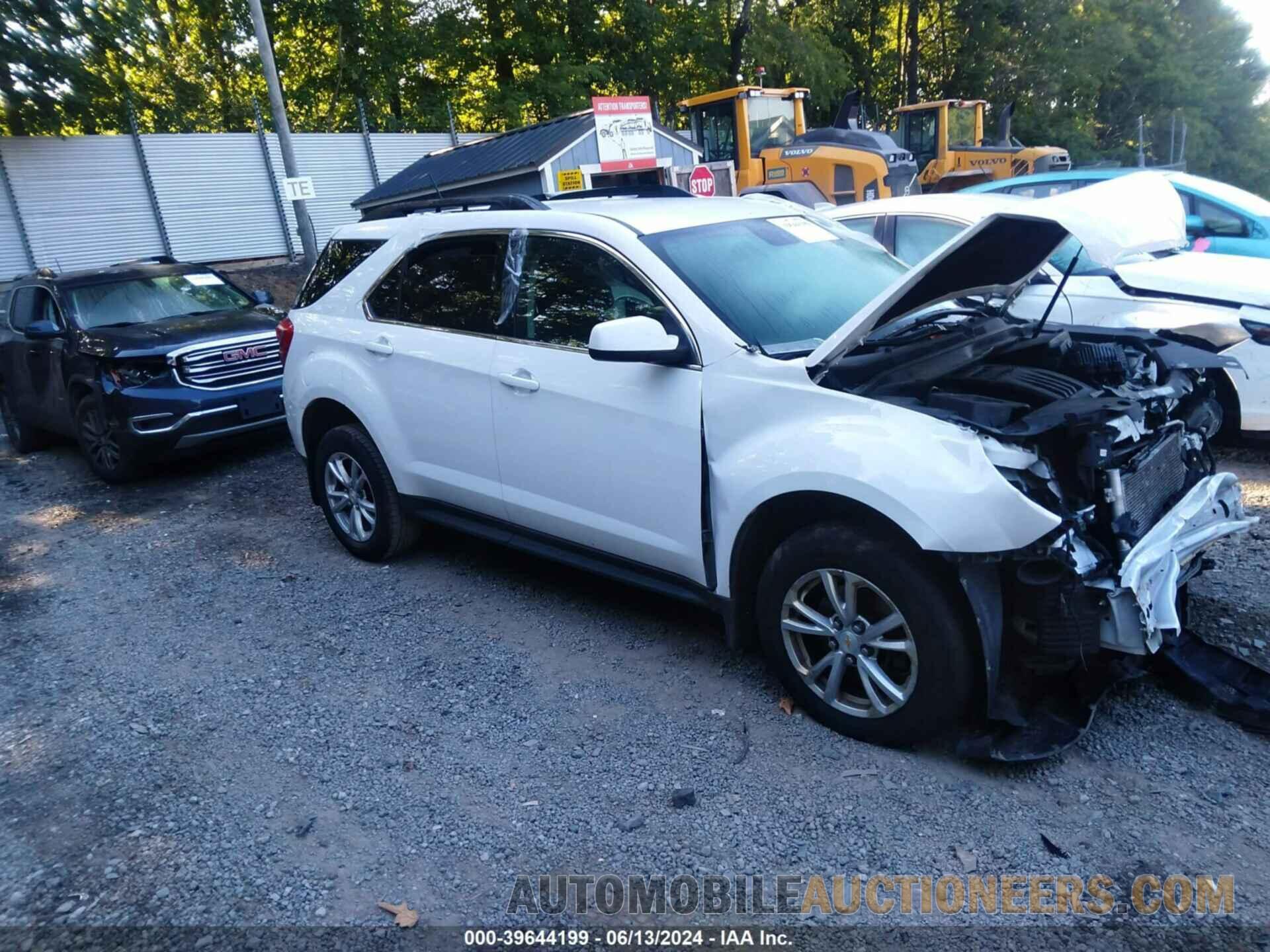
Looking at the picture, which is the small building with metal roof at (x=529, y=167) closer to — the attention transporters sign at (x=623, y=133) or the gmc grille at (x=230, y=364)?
the attention transporters sign at (x=623, y=133)

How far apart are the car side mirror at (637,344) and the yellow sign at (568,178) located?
1123cm

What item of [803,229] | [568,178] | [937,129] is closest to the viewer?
[803,229]

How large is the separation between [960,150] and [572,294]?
17.6 m

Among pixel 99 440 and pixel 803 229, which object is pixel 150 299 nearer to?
pixel 99 440

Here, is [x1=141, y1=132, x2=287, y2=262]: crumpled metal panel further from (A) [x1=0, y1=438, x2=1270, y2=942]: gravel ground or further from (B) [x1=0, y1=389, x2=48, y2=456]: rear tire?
(A) [x1=0, y1=438, x2=1270, y2=942]: gravel ground

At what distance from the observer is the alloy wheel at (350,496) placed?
17.4ft

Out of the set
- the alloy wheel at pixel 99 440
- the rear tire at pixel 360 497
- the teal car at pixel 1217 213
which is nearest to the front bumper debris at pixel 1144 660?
the rear tire at pixel 360 497

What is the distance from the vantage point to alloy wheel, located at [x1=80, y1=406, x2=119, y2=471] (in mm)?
7434

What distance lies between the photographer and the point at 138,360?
23.9 ft

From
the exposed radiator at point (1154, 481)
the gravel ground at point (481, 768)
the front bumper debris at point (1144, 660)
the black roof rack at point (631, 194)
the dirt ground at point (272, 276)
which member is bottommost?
the dirt ground at point (272, 276)

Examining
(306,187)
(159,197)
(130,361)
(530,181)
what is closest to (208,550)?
(130,361)

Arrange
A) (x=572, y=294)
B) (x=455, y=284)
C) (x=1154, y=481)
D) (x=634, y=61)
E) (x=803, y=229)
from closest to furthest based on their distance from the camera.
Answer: (x=1154, y=481)
(x=572, y=294)
(x=803, y=229)
(x=455, y=284)
(x=634, y=61)

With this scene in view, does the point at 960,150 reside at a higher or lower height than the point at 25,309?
lower

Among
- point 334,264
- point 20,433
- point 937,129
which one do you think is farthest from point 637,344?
point 937,129
